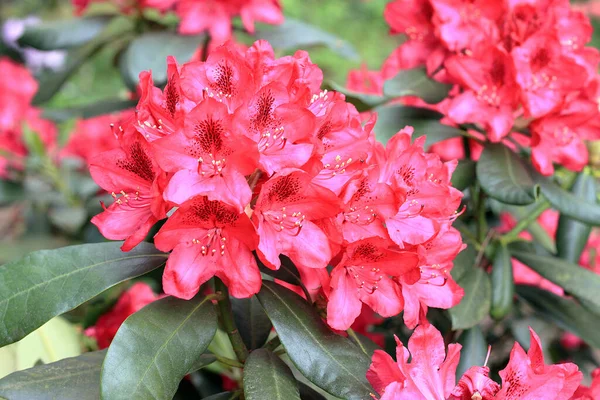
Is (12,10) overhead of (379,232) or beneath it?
beneath

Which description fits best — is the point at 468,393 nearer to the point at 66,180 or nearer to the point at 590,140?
the point at 590,140

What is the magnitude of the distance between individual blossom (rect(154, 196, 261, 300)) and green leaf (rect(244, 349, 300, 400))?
0.09 metres

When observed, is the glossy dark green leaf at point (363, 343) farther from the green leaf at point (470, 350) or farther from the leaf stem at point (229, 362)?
the green leaf at point (470, 350)

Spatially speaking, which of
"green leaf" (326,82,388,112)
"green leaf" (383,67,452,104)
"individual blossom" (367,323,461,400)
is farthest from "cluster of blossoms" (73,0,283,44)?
"individual blossom" (367,323,461,400)

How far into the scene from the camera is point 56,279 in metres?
0.83

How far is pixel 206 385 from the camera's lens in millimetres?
1302

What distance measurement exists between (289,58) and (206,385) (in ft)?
2.41

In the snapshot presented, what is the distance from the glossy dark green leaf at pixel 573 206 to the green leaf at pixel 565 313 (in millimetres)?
216

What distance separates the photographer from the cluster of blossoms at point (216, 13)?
1.49 meters

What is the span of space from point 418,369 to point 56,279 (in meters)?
0.45

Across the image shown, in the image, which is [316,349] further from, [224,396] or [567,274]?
[567,274]

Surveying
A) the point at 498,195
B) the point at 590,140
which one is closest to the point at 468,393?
the point at 498,195

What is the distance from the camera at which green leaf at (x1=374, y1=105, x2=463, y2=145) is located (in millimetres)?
1186

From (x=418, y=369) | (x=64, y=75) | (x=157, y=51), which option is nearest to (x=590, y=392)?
(x=418, y=369)
